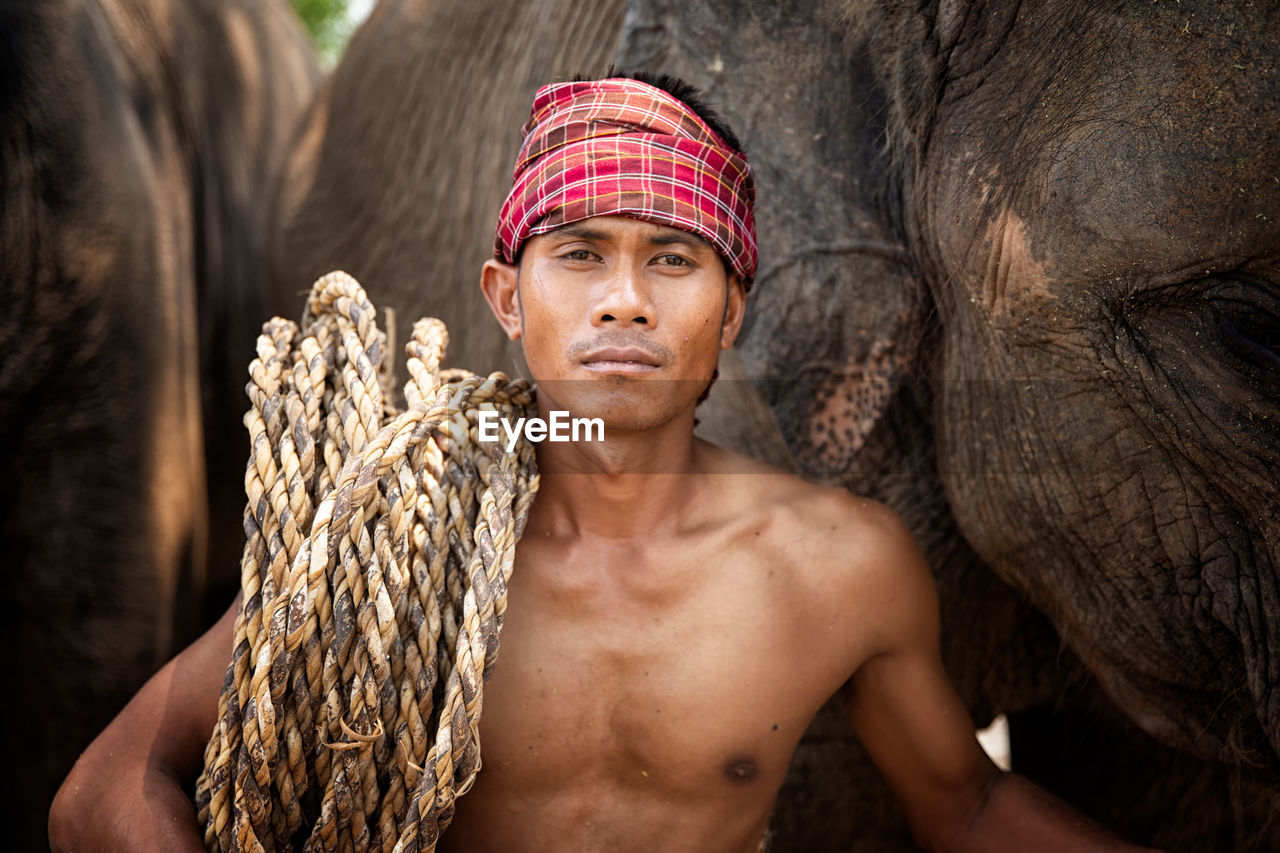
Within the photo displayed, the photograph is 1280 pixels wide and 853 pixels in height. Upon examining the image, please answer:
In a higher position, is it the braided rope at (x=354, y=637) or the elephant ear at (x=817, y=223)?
the elephant ear at (x=817, y=223)

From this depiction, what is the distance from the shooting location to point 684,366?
1.21 metres

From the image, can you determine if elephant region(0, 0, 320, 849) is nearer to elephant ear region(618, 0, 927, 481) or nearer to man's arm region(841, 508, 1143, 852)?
elephant ear region(618, 0, 927, 481)

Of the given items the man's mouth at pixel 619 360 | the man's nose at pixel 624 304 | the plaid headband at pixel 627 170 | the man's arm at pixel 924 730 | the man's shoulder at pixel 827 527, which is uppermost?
the plaid headband at pixel 627 170

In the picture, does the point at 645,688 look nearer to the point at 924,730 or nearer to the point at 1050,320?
the point at 924,730

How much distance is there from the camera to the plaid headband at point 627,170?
121 cm

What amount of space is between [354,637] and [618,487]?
30cm

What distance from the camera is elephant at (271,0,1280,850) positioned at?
3.67 ft

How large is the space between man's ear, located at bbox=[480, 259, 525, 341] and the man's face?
0.06 m

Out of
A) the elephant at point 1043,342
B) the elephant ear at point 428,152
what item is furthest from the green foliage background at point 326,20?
the elephant at point 1043,342

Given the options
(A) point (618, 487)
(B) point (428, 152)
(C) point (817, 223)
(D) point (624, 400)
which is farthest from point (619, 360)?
(B) point (428, 152)

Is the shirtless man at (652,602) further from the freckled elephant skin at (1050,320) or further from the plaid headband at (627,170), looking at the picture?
the freckled elephant skin at (1050,320)

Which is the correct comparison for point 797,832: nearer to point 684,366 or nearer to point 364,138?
point 684,366

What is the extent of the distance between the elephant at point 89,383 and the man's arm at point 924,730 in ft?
4.67

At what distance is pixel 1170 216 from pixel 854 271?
43cm
